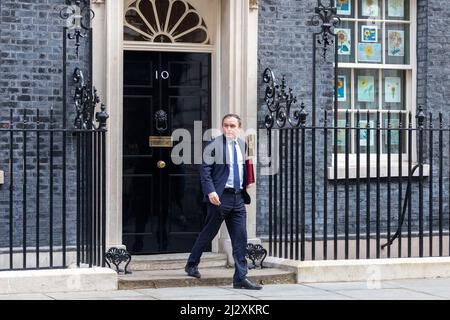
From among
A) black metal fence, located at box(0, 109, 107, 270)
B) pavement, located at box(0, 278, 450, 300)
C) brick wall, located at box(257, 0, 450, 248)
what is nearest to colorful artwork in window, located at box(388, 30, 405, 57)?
brick wall, located at box(257, 0, 450, 248)

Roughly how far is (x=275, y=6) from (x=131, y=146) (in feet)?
7.84

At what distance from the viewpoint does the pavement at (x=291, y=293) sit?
31.6 feet

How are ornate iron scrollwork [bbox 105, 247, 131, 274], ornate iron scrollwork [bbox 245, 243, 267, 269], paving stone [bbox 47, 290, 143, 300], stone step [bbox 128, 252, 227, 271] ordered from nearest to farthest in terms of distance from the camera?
paving stone [bbox 47, 290, 143, 300] < ornate iron scrollwork [bbox 105, 247, 131, 274] < stone step [bbox 128, 252, 227, 271] < ornate iron scrollwork [bbox 245, 243, 267, 269]

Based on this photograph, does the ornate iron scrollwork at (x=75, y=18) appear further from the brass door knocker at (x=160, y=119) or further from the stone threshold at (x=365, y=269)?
the stone threshold at (x=365, y=269)

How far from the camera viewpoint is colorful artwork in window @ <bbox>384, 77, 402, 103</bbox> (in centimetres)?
1292

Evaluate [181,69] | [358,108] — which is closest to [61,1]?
[181,69]

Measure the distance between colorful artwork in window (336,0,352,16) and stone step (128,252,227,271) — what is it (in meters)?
3.41

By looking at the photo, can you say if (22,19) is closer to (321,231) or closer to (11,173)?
(11,173)

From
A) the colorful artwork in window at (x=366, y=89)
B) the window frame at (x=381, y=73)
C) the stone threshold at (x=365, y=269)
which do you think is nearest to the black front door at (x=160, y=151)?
the stone threshold at (x=365, y=269)

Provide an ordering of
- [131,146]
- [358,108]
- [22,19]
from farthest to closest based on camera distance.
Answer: [358,108], [131,146], [22,19]

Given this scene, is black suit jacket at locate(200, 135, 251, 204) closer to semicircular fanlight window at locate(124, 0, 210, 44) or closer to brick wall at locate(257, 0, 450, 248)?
brick wall at locate(257, 0, 450, 248)

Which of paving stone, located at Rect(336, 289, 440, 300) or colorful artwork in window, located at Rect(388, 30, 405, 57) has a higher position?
colorful artwork in window, located at Rect(388, 30, 405, 57)

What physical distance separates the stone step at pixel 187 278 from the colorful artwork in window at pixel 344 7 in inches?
138

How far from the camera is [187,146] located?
1180 cm
